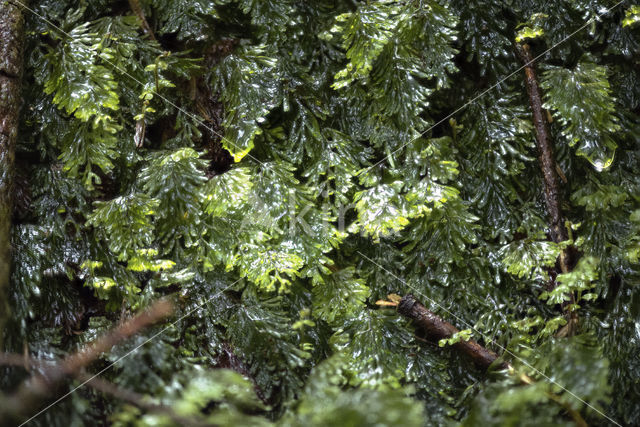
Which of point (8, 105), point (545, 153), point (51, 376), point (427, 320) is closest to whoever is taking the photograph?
point (51, 376)

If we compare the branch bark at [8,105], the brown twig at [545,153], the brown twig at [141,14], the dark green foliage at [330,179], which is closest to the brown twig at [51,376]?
the dark green foliage at [330,179]

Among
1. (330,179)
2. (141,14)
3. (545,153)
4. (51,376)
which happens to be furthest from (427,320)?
(141,14)

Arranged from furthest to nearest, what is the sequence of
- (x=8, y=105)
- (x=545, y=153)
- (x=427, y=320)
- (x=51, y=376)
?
(x=545, y=153)
(x=427, y=320)
(x=8, y=105)
(x=51, y=376)

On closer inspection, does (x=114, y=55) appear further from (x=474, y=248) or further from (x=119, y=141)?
(x=474, y=248)

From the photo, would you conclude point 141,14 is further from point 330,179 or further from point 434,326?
point 434,326

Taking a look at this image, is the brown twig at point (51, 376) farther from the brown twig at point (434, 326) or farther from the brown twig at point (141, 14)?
the brown twig at point (141, 14)

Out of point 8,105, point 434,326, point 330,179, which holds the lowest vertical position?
point 434,326

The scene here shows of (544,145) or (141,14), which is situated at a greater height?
(141,14)
